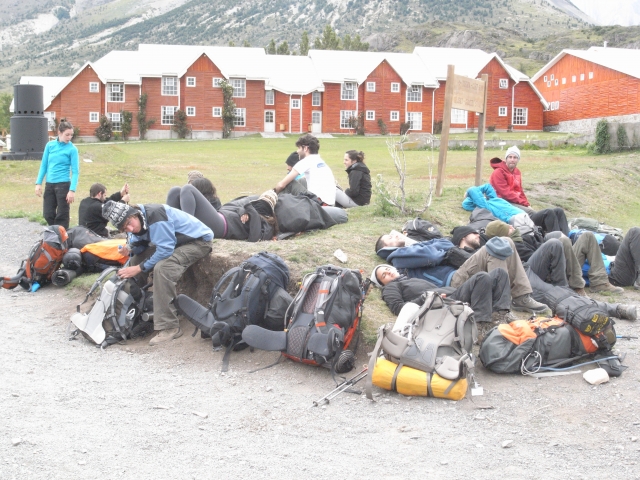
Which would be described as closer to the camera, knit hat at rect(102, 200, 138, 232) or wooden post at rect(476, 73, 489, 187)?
knit hat at rect(102, 200, 138, 232)

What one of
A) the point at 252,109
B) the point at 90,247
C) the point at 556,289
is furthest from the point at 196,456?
the point at 252,109

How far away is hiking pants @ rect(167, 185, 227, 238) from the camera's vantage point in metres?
8.62

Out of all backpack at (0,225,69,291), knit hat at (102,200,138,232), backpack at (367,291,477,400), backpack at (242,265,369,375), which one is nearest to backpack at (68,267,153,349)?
knit hat at (102,200,138,232)

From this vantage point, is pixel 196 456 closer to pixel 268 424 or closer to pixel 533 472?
pixel 268 424

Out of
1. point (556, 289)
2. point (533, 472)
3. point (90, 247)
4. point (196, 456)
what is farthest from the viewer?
point (90, 247)

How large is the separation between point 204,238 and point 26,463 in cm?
374

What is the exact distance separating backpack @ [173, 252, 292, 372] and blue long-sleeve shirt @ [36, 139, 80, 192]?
4871 mm

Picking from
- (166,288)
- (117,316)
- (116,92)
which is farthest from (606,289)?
(116,92)

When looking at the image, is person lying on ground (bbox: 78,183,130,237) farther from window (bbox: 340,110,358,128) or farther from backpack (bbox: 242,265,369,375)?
window (bbox: 340,110,358,128)

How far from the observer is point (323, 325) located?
6.36 metres

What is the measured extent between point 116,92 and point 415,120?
24585mm

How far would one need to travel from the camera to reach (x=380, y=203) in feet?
35.9

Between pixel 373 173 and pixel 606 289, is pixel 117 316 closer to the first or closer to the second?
pixel 606 289

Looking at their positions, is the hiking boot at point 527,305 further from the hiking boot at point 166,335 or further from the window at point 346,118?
the window at point 346,118
